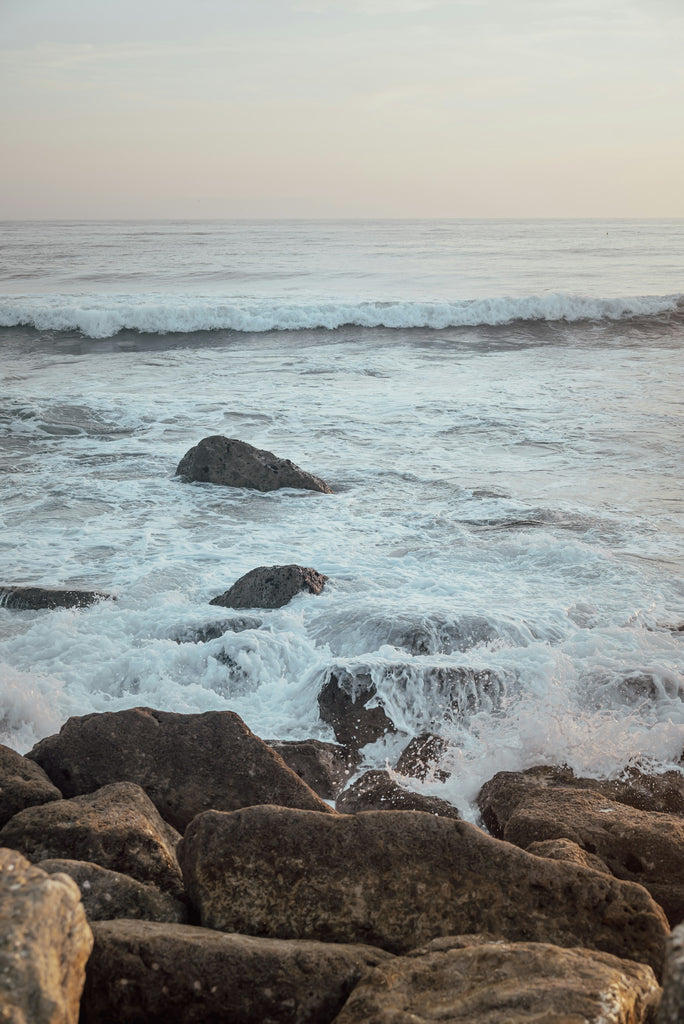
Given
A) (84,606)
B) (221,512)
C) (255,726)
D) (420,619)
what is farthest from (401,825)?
(221,512)

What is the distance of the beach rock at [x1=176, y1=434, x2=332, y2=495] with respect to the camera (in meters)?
8.73

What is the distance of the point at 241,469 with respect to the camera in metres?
8.85

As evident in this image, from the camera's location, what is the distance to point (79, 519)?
7.91m

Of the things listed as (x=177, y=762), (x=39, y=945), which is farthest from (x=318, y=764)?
(x=39, y=945)

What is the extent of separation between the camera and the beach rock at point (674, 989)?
159 cm

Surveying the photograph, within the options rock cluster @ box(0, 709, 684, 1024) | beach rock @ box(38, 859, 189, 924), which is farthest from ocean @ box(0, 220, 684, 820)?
beach rock @ box(38, 859, 189, 924)

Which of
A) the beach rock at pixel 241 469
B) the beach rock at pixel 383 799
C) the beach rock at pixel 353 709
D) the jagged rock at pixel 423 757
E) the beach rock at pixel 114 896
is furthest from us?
the beach rock at pixel 241 469

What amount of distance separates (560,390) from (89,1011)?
1336cm

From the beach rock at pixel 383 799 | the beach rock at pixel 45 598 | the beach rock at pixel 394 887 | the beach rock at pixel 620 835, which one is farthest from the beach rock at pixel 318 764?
the beach rock at pixel 45 598

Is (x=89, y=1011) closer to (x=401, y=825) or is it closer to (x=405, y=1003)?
(x=405, y=1003)

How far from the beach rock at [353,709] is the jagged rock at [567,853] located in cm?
169

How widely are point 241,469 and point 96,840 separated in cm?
626

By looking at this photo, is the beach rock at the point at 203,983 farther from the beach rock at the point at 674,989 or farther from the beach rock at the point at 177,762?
the beach rock at the point at 177,762

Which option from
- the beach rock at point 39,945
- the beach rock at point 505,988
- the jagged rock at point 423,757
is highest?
the beach rock at point 39,945
